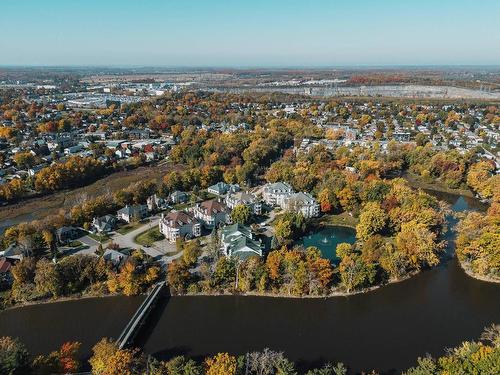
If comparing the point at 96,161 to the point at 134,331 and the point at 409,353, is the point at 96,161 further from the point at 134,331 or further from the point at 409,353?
the point at 409,353

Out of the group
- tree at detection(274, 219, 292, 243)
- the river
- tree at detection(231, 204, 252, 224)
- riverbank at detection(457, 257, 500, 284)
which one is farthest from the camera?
tree at detection(231, 204, 252, 224)

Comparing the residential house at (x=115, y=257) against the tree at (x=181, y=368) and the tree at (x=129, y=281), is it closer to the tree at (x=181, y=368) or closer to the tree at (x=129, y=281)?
the tree at (x=129, y=281)

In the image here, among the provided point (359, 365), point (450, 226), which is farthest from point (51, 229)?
point (450, 226)

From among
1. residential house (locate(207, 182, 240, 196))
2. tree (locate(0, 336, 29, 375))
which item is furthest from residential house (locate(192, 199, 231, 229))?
tree (locate(0, 336, 29, 375))

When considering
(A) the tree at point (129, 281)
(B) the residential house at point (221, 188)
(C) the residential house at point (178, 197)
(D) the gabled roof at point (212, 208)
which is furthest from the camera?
(B) the residential house at point (221, 188)

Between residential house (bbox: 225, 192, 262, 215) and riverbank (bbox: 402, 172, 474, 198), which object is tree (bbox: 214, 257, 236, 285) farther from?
riverbank (bbox: 402, 172, 474, 198)

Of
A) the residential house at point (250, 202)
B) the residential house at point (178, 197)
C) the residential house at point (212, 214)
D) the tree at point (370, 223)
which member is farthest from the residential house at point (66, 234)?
the tree at point (370, 223)
